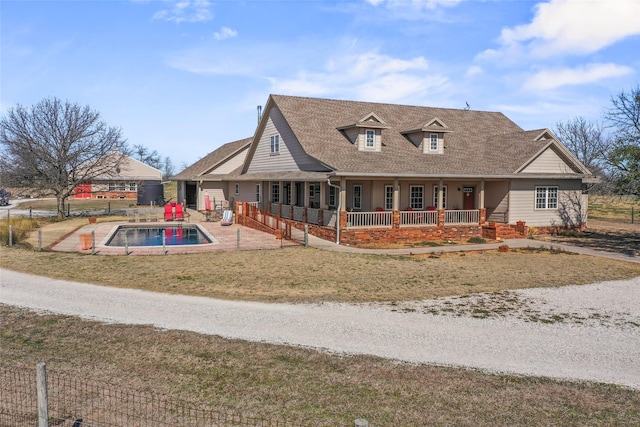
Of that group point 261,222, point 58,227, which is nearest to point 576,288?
point 261,222

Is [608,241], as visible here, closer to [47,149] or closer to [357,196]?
[357,196]

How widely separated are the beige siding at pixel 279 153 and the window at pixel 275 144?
201 mm

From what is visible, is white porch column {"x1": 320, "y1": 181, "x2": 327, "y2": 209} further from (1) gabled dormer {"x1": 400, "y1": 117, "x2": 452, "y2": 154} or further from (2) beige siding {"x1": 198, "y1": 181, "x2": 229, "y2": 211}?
(2) beige siding {"x1": 198, "y1": 181, "x2": 229, "y2": 211}

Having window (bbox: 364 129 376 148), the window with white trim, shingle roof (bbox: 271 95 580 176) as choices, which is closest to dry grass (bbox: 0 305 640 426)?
shingle roof (bbox: 271 95 580 176)

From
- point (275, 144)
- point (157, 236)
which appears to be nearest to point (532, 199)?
point (275, 144)

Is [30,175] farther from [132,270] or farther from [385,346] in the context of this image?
[385,346]

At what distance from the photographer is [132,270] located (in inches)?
664

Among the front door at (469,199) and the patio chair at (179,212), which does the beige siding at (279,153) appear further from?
the front door at (469,199)

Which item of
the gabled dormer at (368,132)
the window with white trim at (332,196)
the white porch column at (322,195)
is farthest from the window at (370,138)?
the white porch column at (322,195)

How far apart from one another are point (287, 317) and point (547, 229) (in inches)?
903

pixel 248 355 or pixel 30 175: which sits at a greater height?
pixel 30 175

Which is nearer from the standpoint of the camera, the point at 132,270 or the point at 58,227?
the point at 132,270

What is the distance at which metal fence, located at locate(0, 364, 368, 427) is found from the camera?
6.52 metres

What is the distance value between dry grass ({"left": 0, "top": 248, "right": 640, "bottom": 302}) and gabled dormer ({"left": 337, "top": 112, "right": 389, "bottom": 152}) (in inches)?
339
